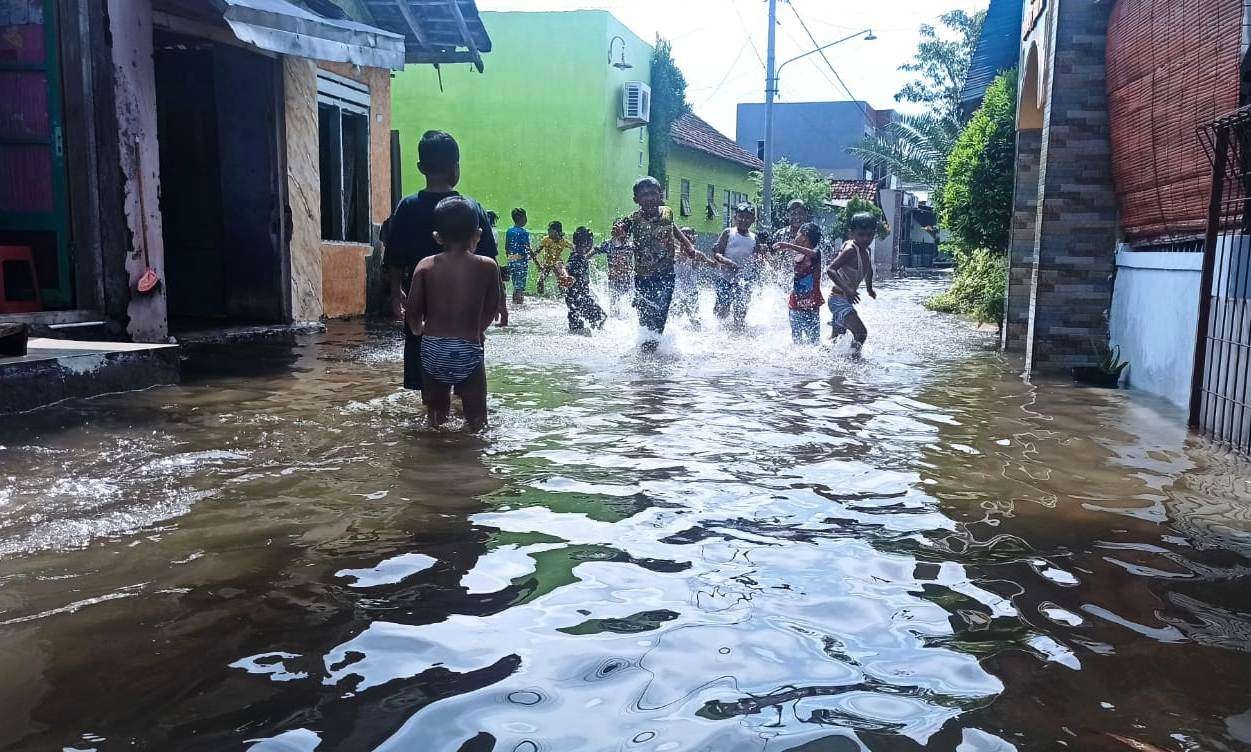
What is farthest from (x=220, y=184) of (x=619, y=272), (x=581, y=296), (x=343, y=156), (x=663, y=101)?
(x=663, y=101)

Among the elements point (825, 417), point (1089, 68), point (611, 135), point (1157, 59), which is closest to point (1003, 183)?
point (1089, 68)

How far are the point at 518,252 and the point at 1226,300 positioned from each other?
13.5 m

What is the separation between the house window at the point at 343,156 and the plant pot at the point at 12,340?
6.91 metres

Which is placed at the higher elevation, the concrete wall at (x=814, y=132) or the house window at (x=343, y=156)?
the concrete wall at (x=814, y=132)

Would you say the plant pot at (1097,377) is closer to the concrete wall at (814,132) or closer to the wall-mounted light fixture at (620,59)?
the wall-mounted light fixture at (620,59)

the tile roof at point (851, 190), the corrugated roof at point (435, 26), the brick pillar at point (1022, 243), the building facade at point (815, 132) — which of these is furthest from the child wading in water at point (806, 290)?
the building facade at point (815, 132)

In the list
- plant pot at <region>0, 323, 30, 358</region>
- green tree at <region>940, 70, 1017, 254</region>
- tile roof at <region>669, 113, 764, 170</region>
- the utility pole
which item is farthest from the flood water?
tile roof at <region>669, 113, 764, 170</region>

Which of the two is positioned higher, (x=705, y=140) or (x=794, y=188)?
(x=705, y=140)

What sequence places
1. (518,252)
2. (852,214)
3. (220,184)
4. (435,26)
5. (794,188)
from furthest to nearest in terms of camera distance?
(794,188), (852,214), (518,252), (435,26), (220,184)

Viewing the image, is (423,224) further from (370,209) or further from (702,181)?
(702,181)

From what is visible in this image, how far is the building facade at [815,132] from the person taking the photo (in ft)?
193

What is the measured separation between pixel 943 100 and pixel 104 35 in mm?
36361

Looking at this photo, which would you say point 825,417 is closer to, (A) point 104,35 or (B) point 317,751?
(B) point 317,751

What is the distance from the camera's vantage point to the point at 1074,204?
934 cm
